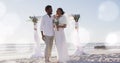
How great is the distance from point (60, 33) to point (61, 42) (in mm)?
349

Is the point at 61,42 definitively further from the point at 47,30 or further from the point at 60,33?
the point at 47,30

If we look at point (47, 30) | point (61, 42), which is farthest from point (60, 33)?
point (47, 30)

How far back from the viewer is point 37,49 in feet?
58.5

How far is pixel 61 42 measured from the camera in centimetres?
1235

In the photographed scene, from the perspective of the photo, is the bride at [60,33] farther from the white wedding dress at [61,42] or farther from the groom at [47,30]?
the groom at [47,30]

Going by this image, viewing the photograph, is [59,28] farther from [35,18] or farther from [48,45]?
[35,18]

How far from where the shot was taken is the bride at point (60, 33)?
12062mm

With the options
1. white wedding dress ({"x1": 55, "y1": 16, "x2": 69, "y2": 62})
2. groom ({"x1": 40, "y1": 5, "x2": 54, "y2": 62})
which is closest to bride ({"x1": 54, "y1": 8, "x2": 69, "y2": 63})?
white wedding dress ({"x1": 55, "y1": 16, "x2": 69, "y2": 62})

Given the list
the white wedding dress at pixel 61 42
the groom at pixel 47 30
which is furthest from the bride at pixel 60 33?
the groom at pixel 47 30

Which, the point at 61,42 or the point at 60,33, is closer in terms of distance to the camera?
the point at 60,33

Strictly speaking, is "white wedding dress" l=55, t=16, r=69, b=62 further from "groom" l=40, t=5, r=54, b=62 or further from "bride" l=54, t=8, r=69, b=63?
"groom" l=40, t=5, r=54, b=62

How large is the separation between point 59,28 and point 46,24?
1.70 feet

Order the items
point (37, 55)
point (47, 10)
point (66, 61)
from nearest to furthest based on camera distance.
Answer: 1. point (47, 10)
2. point (66, 61)
3. point (37, 55)

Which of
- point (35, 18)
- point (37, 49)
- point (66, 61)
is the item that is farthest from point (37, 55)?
point (66, 61)
